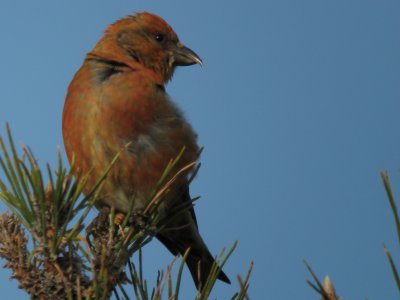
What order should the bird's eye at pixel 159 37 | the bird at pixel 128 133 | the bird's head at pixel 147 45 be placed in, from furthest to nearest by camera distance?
the bird's eye at pixel 159 37 < the bird's head at pixel 147 45 < the bird at pixel 128 133

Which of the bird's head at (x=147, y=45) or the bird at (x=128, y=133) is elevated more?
the bird's head at (x=147, y=45)

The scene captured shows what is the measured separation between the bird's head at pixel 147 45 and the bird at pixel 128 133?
0.05 meters

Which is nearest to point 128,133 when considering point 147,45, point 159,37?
point 147,45

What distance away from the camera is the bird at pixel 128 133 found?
9.79 ft

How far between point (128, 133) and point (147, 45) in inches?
42.0

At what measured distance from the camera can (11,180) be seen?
5.32ft

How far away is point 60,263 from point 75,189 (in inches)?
7.9

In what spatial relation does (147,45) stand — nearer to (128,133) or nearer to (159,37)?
(159,37)

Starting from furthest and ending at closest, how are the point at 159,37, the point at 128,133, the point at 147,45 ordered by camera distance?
the point at 159,37 → the point at 147,45 → the point at 128,133

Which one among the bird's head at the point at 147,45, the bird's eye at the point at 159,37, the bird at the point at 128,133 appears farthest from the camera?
the bird's eye at the point at 159,37

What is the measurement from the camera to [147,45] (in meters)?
3.90

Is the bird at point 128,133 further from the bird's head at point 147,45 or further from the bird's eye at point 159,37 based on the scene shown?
the bird's eye at point 159,37

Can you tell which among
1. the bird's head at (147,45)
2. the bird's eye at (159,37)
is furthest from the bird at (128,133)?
the bird's eye at (159,37)

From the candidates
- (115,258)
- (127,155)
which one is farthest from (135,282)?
(127,155)
